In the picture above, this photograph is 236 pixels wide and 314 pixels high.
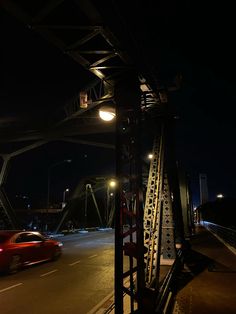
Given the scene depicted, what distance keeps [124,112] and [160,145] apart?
2517mm

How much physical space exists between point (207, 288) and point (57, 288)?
14.5 feet

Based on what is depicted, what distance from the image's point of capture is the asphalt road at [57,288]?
7.61m

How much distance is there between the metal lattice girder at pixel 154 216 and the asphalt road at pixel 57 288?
77.0 inches

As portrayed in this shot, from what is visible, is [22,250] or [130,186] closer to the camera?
[130,186]

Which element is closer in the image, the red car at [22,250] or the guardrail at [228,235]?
the red car at [22,250]

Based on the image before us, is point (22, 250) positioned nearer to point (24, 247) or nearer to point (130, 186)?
point (24, 247)

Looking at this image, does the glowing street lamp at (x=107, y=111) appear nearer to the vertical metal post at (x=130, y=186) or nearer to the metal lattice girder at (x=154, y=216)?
the vertical metal post at (x=130, y=186)

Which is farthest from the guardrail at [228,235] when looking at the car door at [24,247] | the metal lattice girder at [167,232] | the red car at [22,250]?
the car door at [24,247]

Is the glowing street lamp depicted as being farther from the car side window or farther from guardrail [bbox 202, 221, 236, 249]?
guardrail [bbox 202, 221, 236, 249]

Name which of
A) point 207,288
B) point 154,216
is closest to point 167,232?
point 207,288

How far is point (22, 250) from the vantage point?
13016 mm

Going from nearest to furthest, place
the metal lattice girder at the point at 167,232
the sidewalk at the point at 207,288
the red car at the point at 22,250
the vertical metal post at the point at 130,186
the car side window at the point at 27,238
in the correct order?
1. the vertical metal post at the point at 130,186
2. the sidewalk at the point at 207,288
3. the metal lattice girder at the point at 167,232
4. the red car at the point at 22,250
5. the car side window at the point at 27,238

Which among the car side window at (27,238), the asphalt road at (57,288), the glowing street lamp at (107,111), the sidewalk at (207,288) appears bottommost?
the asphalt road at (57,288)

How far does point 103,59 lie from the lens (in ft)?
18.9
